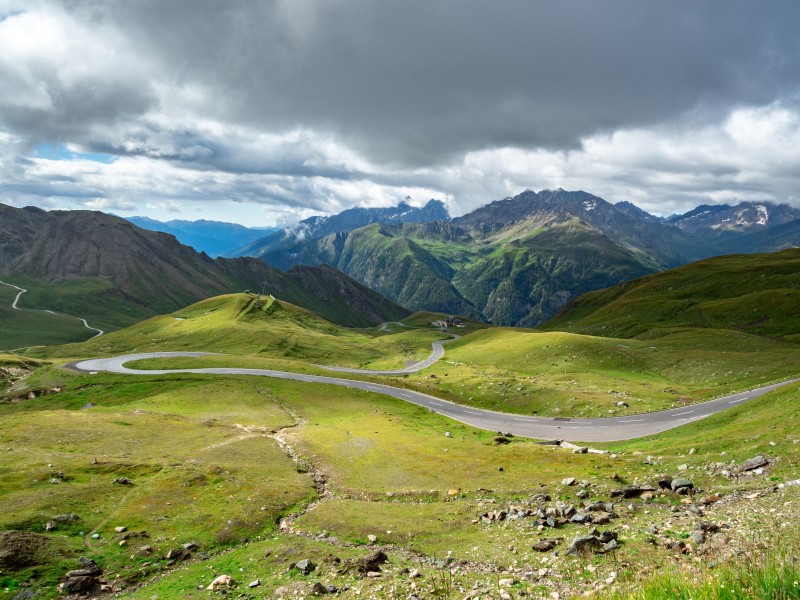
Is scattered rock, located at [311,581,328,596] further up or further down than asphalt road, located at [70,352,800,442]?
further up

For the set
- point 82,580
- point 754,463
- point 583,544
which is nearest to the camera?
point 583,544

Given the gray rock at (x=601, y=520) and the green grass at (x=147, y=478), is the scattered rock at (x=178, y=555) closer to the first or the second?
the green grass at (x=147, y=478)

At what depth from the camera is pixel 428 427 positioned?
81.4 meters

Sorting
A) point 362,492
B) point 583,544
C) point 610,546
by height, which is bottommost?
point 362,492

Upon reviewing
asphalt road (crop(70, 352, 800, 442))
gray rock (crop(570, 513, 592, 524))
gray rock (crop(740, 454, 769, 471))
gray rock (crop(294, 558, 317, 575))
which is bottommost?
asphalt road (crop(70, 352, 800, 442))

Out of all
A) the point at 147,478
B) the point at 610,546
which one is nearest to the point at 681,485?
the point at 610,546

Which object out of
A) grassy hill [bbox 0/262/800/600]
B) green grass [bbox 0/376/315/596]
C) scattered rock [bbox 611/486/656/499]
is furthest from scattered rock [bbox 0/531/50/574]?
scattered rock [bbox 611/486/656/499]

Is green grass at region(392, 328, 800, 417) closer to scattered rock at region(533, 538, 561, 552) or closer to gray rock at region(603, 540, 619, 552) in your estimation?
scattered rock at region(533, 538, 561, 552)

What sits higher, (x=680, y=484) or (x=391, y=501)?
(x=680, y=484)

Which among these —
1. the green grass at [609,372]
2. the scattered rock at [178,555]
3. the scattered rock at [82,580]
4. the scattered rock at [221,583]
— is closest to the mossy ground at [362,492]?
the scattered rock at [178,555]

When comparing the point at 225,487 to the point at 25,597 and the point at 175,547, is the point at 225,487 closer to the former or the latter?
the point at 175,547

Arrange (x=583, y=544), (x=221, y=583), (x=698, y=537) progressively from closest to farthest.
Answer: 1. (x=698, y=537)
2. (x=583, y=544)
3. (x=221, y=583)

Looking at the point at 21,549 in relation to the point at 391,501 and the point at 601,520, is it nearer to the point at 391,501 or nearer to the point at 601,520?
the point at 391,501

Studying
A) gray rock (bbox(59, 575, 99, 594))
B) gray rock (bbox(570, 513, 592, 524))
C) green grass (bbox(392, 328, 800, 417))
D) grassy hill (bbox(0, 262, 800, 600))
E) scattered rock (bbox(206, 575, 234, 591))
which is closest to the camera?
grassy hill (bbox(0, 262, 800, 600))
